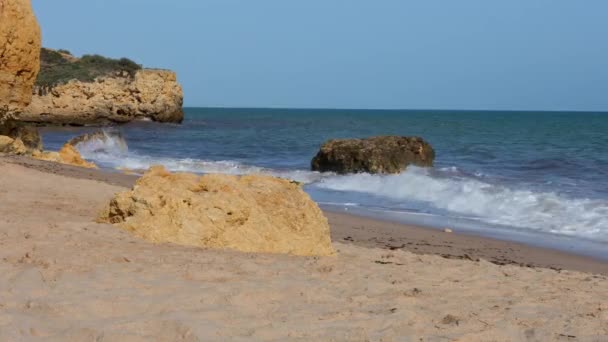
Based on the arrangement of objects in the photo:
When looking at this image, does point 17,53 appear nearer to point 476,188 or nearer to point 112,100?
point 476,188

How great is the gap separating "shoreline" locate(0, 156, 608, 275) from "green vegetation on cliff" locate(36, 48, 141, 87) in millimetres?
44011

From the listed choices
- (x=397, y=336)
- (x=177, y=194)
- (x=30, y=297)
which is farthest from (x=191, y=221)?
(x=397, y=336)

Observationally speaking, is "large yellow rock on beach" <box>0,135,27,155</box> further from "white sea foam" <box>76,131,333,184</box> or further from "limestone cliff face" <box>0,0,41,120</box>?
"white sea foam" <box>76,131,333,184</box>

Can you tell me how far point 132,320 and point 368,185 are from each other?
1319cm

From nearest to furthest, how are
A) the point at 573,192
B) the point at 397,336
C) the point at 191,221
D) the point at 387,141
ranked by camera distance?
the point at 397,336
the point at 191,221
the point at 573,192
the point at 387,141

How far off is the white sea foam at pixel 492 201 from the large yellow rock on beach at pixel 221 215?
5.49 metres

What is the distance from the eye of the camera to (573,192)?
51.9 feet

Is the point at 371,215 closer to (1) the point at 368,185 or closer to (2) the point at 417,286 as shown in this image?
(1) the point at 368,185

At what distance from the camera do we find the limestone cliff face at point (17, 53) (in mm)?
14711

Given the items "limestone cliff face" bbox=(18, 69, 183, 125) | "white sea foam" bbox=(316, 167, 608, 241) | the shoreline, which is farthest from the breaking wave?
"limestone cliff face" bbox=(18, 69, 183, 125)

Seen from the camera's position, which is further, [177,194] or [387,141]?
[387,141]

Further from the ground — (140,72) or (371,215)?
(140,72)

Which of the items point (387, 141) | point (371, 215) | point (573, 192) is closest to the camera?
point (371, 215)

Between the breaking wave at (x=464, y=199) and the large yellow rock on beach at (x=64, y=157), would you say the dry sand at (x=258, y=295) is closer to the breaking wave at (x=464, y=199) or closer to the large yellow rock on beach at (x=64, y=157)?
the breaking wave at (x=464, y=199)
